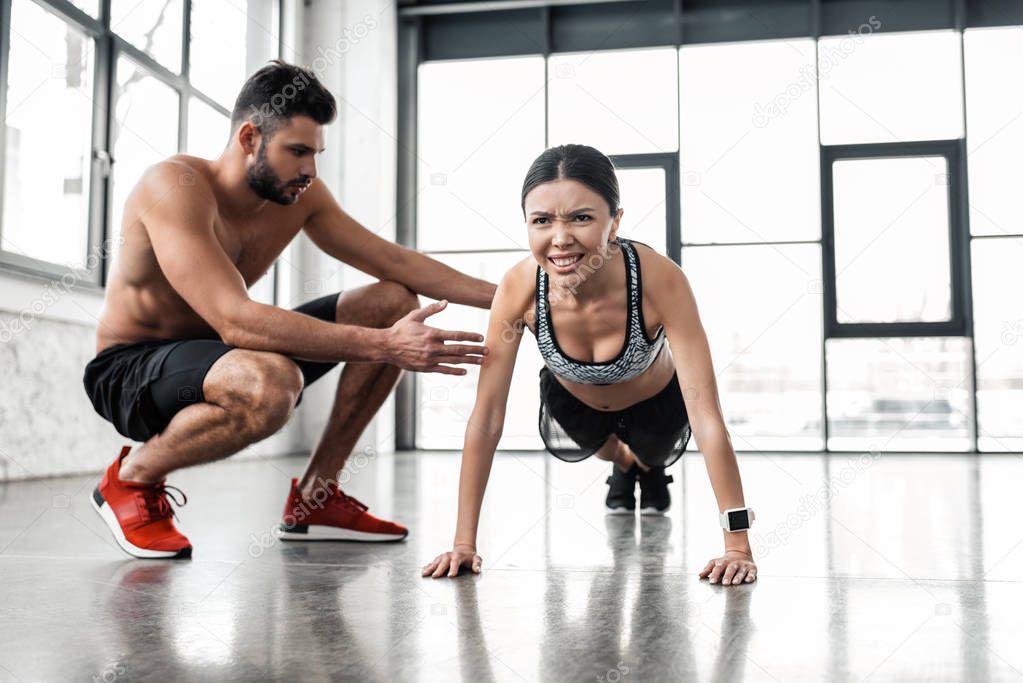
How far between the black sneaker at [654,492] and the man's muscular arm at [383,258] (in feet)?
2.18

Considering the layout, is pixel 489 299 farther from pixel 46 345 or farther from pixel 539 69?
pixel 539 69

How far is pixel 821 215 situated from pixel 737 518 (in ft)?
15.1

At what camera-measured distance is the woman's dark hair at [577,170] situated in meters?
1.54

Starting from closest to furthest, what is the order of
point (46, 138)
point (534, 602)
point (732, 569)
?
1. point (534, 602)
2. point (732, 569)
3. point (46, 138)

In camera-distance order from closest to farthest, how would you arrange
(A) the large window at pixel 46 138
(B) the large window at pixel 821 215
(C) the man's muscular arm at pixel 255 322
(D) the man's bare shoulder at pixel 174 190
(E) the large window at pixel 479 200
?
(C) the man's muscular arm at pixel 255 322 → (D) the man's bare shoulder at pixel 174 190 → (A) the large window at pixel 46 138 → (B) the large window at pixel 821 215 → (E) the large window at pixel 479 200

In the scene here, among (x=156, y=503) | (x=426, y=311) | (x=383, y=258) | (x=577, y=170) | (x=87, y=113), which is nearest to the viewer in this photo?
(x=577, y=170)

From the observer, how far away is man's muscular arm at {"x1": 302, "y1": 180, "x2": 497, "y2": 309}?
2.06 m

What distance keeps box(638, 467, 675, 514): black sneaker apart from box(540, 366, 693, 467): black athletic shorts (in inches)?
6.1

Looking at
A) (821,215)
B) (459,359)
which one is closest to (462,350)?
(459,359)

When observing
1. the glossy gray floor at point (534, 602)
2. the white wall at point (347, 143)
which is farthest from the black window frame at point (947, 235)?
the glossy gray floor at point (534, 602)

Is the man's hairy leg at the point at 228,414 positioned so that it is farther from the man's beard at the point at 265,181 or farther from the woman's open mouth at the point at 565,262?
the woman's open mouth at the point at 565,262

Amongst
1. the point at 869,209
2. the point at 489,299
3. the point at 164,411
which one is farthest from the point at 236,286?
the point at 869,209

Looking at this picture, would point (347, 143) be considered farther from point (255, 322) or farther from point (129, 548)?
point (129, 548)

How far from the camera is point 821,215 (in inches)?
223
